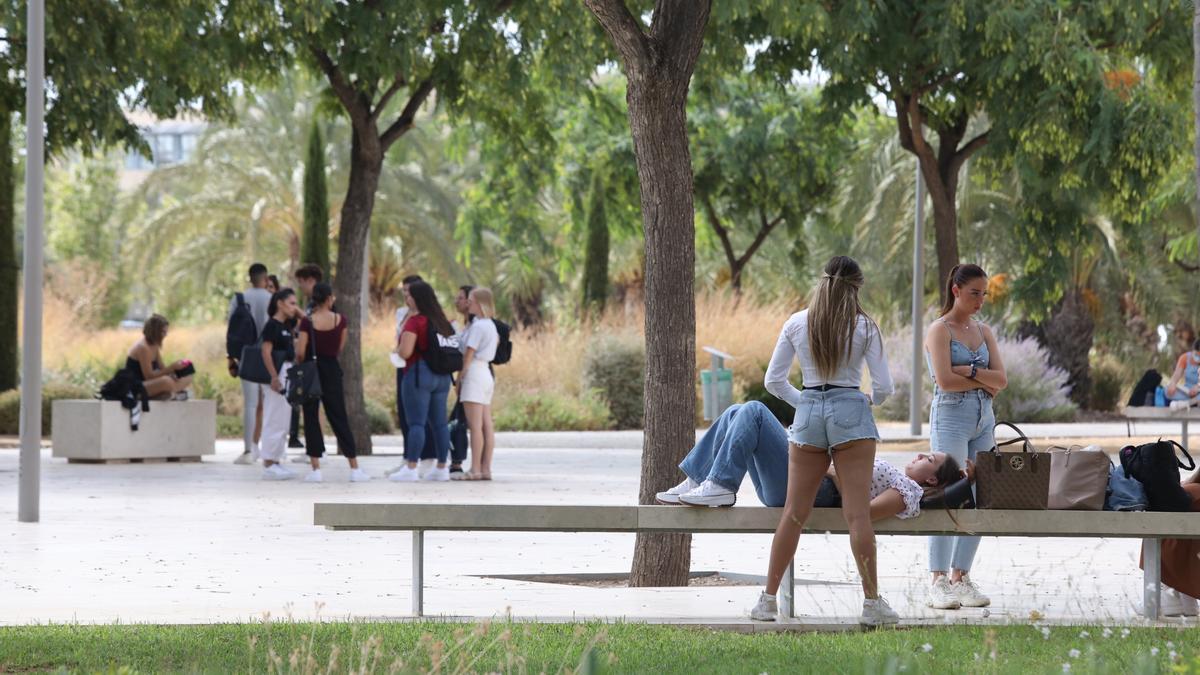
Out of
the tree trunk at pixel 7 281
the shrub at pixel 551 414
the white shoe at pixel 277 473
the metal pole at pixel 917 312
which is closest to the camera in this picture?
the white shoe at pixel 277 473

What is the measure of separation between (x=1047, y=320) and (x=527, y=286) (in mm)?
22076

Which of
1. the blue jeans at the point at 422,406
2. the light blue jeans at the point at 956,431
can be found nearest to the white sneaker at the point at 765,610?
the light blue jeans at the point at 956,431

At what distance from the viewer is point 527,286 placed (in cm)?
5625

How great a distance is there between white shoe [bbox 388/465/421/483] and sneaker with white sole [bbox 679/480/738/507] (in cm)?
913

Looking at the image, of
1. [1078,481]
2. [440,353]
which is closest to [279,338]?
[440,353]

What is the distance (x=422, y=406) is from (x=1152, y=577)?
30.9ft

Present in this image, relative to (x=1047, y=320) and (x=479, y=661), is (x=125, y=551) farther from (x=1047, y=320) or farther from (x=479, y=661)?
(x=1047, y=320)

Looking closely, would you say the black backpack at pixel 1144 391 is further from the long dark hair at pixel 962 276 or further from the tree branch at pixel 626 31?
the long dark hair at pixel 962 276

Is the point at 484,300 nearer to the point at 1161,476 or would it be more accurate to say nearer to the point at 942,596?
the point at 942,596

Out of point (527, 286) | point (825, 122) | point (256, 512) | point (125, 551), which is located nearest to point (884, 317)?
point (527, 286)

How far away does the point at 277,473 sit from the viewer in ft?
55.6

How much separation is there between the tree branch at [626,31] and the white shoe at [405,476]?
7898 millimetres

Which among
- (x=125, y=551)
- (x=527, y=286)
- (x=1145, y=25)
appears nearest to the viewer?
(x=125, y=551)

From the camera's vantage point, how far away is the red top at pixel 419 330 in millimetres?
16156
